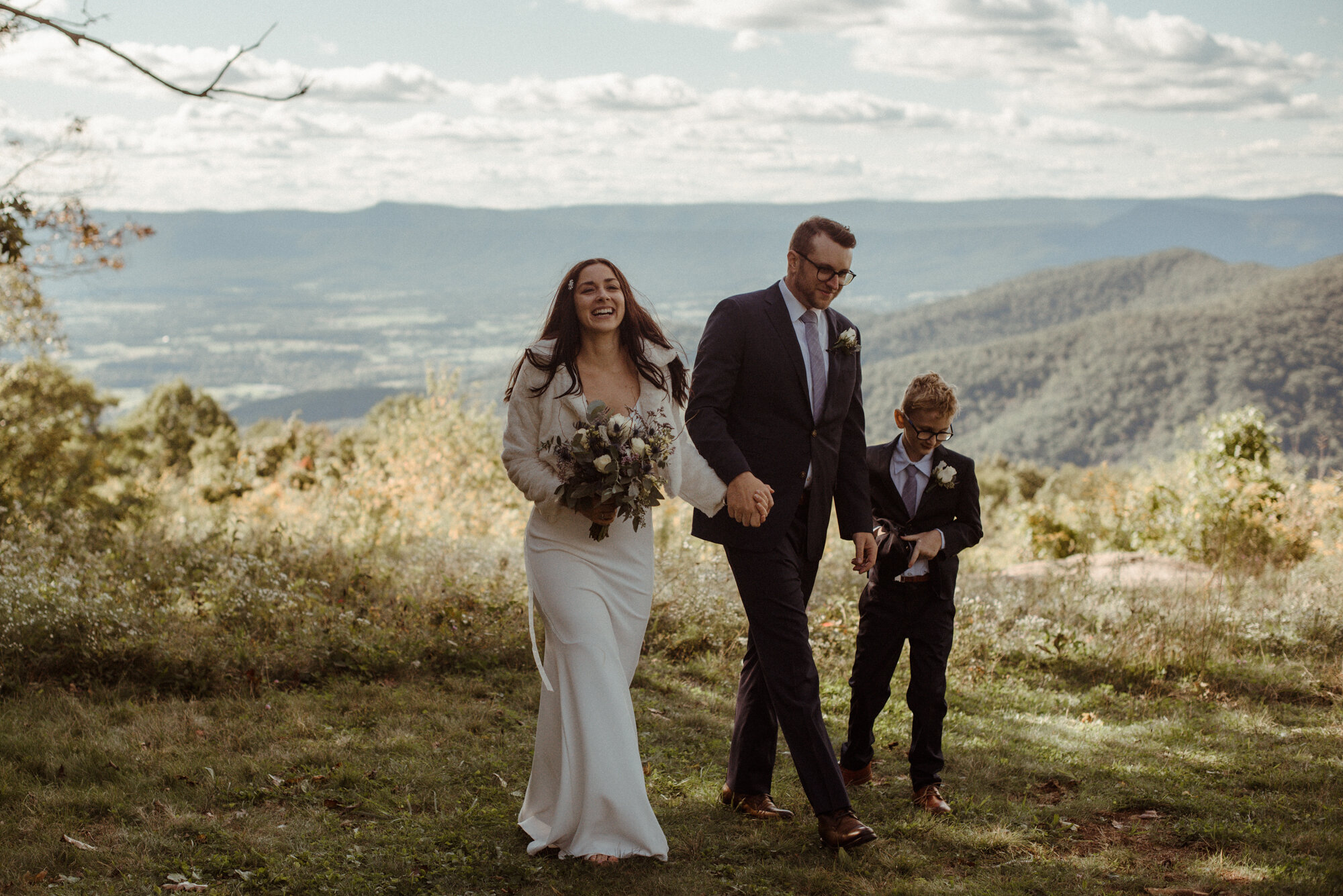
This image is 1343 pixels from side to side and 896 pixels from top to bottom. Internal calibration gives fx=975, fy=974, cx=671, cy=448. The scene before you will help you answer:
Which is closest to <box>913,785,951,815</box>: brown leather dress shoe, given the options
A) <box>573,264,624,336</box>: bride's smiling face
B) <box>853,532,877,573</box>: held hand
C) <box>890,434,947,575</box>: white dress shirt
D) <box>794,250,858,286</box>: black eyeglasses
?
<box>890,434,947,575</box>: white dress shirt

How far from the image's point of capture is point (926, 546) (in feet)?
14.1

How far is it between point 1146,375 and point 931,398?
301 feet

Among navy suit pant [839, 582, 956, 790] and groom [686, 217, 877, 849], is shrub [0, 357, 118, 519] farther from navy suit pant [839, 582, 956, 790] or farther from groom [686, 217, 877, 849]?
navy suit pant [839, 582, 956, 790]

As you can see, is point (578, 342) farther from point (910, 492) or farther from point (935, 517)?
point (935, 517)

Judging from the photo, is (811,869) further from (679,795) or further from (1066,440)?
(1066,440)

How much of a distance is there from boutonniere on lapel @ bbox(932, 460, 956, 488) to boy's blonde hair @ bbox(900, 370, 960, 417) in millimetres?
230

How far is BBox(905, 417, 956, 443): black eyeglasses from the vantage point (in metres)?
4.39

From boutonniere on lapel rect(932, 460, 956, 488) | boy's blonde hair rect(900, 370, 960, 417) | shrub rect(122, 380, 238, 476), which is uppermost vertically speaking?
boy's blonde hair rect(900, 370, 960, 417)

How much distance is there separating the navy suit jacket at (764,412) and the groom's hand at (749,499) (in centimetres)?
13

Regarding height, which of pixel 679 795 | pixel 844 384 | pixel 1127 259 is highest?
pixel 1127 259

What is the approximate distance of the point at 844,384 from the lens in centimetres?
421

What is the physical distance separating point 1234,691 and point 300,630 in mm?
6114

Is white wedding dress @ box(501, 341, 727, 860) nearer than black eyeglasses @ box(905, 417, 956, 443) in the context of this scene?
Yes

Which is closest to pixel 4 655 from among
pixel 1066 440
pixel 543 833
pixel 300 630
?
pixel 300 630
